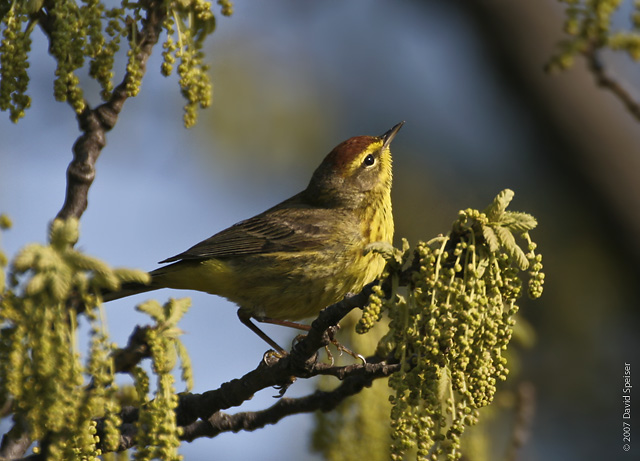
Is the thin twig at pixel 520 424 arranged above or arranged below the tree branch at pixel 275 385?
below

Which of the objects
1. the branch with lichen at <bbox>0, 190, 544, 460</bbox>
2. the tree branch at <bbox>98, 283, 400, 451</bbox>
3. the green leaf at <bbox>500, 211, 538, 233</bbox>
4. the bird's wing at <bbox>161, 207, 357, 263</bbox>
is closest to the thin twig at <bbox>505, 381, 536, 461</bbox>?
the tree branch at <bbox>98, 283, 400, 451</bbox>

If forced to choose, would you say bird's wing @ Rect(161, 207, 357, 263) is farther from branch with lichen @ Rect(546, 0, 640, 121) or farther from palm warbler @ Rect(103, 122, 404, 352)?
branch with lichen @ Rect(546, 0, 640, 121)

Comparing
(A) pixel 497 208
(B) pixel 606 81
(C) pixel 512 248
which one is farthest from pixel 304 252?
(B) pixel 606 81

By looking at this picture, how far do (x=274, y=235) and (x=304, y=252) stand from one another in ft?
1.65

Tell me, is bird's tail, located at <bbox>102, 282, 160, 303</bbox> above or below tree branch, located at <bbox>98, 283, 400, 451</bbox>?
above

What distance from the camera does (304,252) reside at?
5688mm

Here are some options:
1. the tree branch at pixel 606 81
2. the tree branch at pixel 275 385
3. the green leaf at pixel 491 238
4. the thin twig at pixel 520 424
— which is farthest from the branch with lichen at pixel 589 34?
the thin twig at pixel 520 424

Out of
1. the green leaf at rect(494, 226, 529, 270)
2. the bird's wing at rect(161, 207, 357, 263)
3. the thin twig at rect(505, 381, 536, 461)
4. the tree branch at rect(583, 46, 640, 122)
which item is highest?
the bird's wing at rect(161, 207, 357, 263)

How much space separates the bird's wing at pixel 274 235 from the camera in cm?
576

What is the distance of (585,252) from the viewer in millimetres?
7859

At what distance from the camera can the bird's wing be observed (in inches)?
227

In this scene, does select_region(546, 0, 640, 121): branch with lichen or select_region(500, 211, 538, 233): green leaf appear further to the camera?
select_region(500, 211, 538, 233): green leaf

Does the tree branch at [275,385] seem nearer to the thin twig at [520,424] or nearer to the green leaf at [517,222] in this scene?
the green leaf at [517,222]

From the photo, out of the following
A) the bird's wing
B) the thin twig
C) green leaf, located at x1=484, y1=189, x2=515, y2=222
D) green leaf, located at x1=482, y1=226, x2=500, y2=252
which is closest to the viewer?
green leaf, located at x1=482, y1=226, x2=500, y2=252
